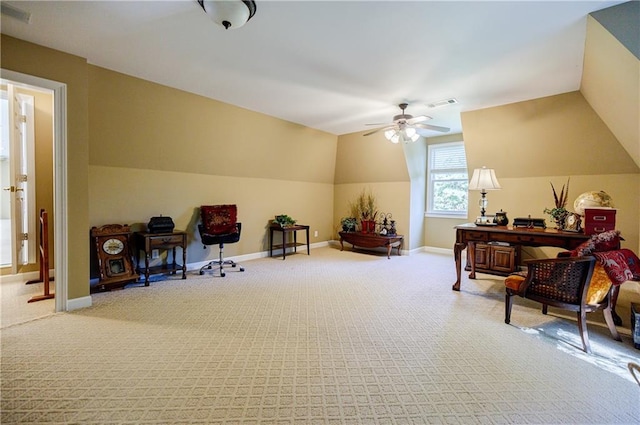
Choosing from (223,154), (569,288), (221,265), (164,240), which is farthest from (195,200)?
(569,288)

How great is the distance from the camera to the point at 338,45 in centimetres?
271

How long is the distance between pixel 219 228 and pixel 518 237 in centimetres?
428

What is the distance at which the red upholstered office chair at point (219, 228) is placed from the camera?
450 cm

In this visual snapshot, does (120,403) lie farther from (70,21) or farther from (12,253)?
(12,253)

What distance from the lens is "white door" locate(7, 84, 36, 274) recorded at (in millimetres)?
3916

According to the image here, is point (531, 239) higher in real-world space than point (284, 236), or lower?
higher

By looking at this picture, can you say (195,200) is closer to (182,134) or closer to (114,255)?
(182,134)

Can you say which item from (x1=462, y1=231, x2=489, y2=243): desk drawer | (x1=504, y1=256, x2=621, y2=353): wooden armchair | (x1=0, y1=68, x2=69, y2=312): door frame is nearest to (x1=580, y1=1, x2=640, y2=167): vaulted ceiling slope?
(x1=504, y1=256, x2=621, y2=353): wooden armchair

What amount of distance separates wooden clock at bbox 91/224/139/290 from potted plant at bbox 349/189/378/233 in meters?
4.57

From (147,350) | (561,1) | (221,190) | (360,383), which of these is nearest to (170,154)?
(221,190)

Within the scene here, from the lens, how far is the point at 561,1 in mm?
2092

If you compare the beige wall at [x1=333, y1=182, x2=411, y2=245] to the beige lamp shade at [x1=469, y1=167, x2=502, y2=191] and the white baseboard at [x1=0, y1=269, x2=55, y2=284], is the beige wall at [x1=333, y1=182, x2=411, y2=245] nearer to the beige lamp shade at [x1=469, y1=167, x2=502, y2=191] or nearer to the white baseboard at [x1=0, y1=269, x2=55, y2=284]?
the beige lamp shade at [x1=469, y1=167, x2=502, y2=191]

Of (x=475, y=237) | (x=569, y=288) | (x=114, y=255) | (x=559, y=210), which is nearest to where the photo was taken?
(x=569, y=288)

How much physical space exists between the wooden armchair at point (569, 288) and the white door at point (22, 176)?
6.29 m
